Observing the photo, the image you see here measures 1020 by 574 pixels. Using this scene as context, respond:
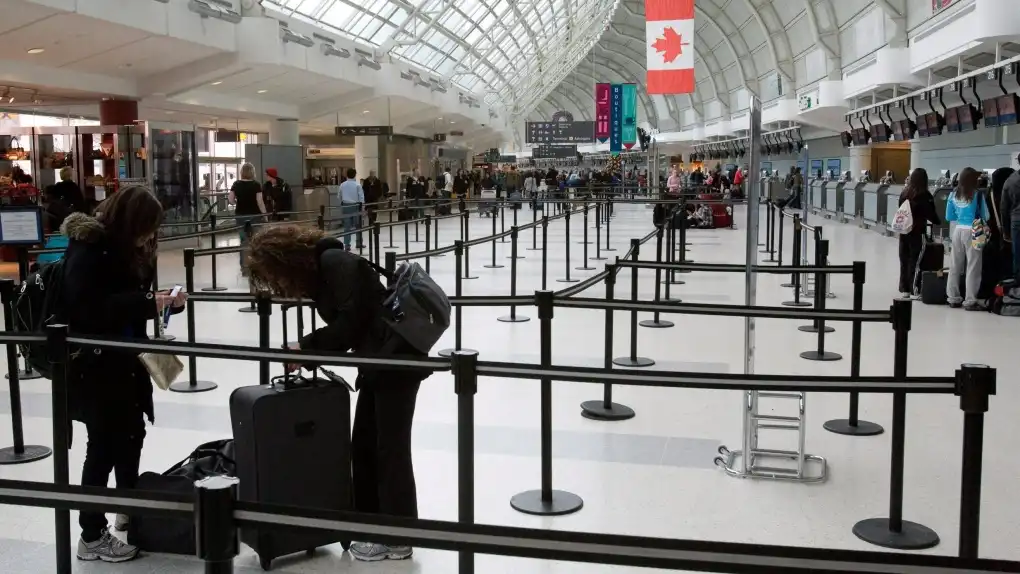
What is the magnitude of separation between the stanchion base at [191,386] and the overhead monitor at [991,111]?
17.7 m

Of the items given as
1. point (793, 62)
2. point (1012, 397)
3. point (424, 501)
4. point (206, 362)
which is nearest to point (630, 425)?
point (424, 501)

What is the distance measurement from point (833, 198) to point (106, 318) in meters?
33.1

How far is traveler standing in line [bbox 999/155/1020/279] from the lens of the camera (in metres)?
10.2

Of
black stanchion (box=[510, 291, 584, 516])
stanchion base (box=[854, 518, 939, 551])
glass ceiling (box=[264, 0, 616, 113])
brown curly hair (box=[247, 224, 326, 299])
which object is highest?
glass ceiling (box=[264, 0, 616, 113])

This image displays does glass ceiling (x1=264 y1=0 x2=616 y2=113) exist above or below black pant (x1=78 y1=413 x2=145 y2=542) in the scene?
above

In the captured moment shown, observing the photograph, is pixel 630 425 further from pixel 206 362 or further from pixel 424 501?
pixel 206 362

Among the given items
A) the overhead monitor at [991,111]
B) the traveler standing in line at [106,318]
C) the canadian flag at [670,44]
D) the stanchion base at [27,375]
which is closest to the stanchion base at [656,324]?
the stanchion base at [27,375]

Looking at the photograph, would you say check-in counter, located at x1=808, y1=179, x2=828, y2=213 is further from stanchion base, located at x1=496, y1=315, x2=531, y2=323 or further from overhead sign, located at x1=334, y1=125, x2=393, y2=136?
stanchion base, located at x1=496, y1=315, x2=531, y2=323

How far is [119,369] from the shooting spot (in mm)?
3971

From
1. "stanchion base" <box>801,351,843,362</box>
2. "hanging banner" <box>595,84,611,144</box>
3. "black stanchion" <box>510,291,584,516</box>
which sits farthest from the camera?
"hanging banner" <box>595,84,611,144</box>

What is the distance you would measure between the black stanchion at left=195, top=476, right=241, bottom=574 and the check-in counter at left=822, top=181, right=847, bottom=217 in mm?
30442

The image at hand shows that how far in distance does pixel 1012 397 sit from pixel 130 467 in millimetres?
5938

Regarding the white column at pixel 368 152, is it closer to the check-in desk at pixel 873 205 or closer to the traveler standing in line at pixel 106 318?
the check-in desk at pixel 873 205

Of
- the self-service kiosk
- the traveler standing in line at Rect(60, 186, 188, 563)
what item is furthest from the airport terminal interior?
the traveler standing in line at Rect(60, 186, 188, 563)
